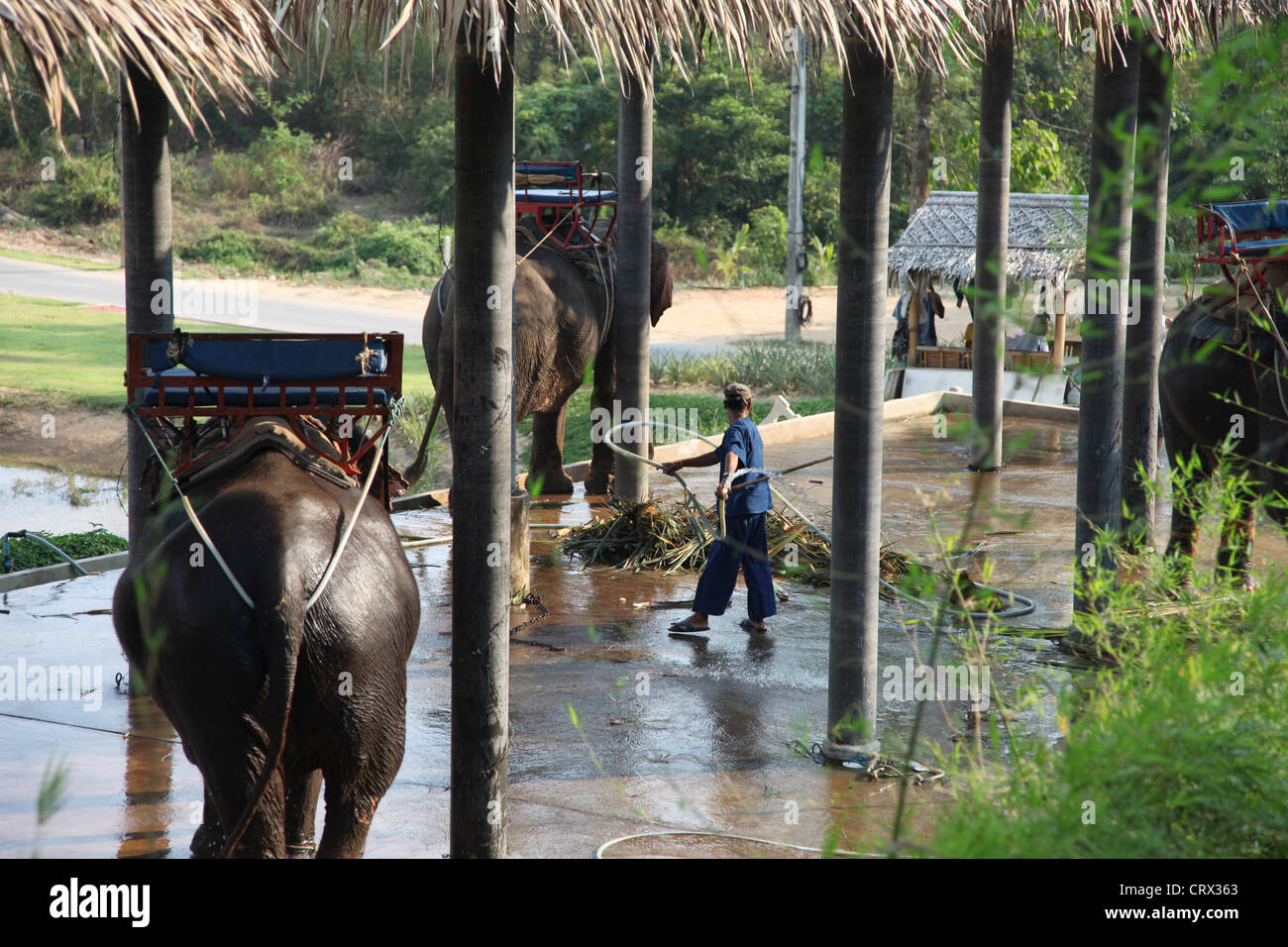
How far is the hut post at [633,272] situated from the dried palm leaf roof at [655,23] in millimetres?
4584

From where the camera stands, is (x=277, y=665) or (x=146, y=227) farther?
(x=146, y=227)

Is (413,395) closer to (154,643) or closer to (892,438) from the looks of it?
(892,438)

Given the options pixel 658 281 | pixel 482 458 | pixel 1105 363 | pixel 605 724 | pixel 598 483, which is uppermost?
pixel 658 281

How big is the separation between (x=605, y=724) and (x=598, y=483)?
5624mm

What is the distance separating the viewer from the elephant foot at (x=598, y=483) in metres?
12.3

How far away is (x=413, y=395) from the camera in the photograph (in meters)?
20.3

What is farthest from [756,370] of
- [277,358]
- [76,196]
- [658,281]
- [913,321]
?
[76,196]

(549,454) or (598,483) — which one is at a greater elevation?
(549,454)

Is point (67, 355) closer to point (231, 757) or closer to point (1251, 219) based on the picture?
point (1251, 219)

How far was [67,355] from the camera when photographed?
22984 mm

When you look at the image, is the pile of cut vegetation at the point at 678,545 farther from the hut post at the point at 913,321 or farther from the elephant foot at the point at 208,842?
the hut post at the point at 913,321

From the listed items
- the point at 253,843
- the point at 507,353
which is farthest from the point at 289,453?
the point at 253,843
